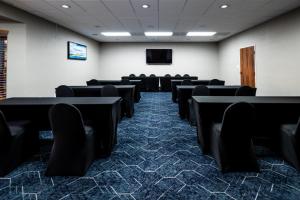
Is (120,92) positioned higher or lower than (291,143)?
higher

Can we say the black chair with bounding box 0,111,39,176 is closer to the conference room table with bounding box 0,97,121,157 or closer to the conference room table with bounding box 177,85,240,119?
the conference room table with bounding box 0,97,121,157

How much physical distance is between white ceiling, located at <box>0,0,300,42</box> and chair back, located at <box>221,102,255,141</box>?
340 centimetres

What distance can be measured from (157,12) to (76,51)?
4.50 metres

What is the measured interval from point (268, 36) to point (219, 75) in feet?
17.8

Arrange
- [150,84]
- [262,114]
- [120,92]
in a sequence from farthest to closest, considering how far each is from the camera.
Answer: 1. [150,84]
2. [120,92]
3. [262,114]

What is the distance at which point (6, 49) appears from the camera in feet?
16.9

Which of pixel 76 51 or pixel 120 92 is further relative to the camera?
pixel 76 51

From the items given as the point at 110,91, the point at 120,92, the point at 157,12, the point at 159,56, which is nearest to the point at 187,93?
the point at 120,92

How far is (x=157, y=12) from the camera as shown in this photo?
5.54 metres

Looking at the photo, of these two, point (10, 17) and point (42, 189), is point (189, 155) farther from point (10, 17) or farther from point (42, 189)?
point (10, 17)

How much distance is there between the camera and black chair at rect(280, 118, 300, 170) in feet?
7.84

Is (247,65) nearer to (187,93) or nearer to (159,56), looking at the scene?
(187,93)

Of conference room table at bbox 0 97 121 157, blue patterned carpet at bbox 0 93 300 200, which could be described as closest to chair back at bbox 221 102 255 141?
blue patterned carpet at bbox 0 93 300 200

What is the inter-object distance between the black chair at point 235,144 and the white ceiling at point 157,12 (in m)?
3.48
